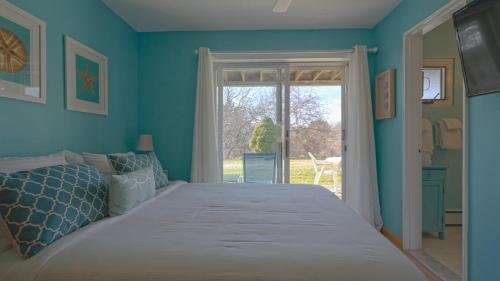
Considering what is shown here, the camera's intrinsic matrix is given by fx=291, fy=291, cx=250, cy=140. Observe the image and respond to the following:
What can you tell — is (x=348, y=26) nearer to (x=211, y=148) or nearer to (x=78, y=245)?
(x=211, y=148)

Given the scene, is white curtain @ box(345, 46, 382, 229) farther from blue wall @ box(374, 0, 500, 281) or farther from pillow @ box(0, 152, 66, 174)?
pillow @ box(0, 152, 66, 174)

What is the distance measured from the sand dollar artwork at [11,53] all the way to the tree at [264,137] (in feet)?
8.31

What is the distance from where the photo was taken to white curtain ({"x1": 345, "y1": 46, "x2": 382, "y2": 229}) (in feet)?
11.5

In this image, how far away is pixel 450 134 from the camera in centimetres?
361

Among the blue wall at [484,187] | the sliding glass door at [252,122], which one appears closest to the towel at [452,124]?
the blue wall at [484,187]

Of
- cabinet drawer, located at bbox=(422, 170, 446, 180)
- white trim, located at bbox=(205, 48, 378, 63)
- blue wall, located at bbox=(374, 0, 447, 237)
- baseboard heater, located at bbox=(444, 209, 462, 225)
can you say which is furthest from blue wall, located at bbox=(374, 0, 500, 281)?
baseboard heater, located at bbox=(444, 209, 462, 225)

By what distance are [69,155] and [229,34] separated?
2399 mm

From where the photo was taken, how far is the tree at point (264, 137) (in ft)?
12.7

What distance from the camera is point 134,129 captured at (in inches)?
146

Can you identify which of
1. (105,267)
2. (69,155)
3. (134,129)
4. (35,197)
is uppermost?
(134,129)

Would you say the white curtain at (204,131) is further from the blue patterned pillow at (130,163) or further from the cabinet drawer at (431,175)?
the cabinet drawer at (431,175)

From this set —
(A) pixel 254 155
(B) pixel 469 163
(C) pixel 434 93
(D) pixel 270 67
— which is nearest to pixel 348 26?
(D) pixel 270 67

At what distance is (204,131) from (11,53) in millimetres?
2055

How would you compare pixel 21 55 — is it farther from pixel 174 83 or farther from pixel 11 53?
pixel 174 83
